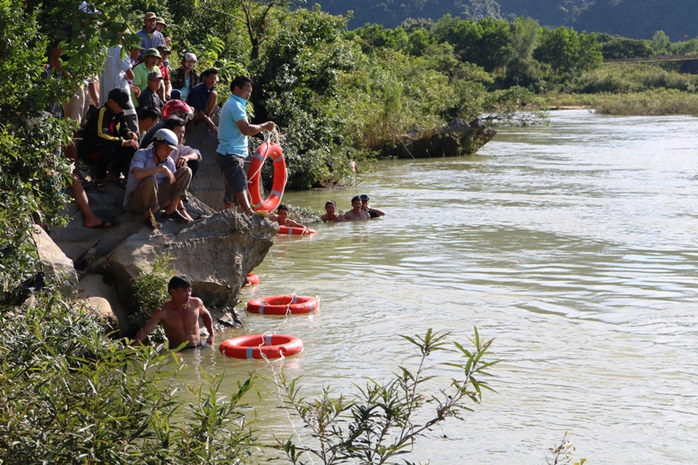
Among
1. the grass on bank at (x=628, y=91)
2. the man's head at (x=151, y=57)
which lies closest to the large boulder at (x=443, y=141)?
the man's head at (x=151, y=57)

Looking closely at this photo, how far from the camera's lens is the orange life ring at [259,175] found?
37.4 feet

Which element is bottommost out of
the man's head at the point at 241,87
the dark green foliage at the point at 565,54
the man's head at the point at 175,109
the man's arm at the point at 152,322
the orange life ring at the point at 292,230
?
the orange life ring at the point at 292,230

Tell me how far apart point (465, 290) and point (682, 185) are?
1190 cm

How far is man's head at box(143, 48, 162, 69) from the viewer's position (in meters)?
11.1

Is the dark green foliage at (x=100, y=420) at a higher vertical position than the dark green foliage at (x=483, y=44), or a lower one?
lower

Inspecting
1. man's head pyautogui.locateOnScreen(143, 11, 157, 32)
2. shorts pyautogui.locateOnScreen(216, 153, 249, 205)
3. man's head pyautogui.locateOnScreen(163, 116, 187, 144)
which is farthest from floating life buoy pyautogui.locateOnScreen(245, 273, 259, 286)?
man's head pyautogui.locateOnScreen(143, 11, 157, 32)

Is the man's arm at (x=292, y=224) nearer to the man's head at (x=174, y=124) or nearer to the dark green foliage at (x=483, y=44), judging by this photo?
the man's head at (x=174, y=124)

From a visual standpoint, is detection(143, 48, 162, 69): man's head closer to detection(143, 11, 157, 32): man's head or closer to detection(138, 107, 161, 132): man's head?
detection(143, 11, 157, 32): man's head

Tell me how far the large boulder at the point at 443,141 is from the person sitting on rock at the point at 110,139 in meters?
18.5

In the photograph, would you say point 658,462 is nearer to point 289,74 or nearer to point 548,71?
point 289,74

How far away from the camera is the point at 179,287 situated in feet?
24.7

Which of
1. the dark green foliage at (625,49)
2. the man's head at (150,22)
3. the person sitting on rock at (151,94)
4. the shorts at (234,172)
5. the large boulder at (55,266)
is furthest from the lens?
the dark green foliage at (625,49)

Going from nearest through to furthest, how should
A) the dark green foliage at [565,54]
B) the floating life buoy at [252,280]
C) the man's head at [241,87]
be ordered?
the man's head at [241,87] → the floating life buoy at [252,280] → the dark green foliage at [565,54]

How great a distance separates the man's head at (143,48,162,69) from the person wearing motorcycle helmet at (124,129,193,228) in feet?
9.68
